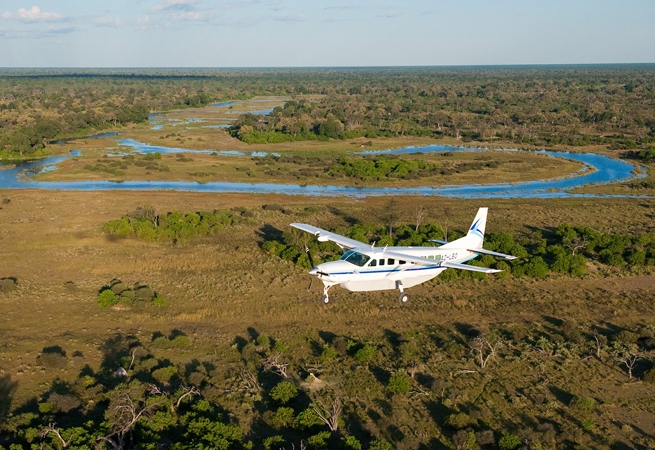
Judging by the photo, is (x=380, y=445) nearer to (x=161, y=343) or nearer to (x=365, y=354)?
(x=365, y=354)

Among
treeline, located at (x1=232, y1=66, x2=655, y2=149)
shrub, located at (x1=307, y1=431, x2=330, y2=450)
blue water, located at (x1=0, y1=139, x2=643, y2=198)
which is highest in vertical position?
treeline, located at (x1=232, y1=66, x2=655, y2=149)

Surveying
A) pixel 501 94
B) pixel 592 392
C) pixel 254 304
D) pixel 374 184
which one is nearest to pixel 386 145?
pixel 374 184

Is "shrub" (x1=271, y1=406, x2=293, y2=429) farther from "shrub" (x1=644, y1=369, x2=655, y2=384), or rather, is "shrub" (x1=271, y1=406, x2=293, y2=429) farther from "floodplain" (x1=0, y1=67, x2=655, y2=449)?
"shrub" (x1=644, y1=369, x2=655, y2=384)

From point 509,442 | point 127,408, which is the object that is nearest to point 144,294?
point 127,408

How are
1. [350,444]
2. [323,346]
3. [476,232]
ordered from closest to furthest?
[350,444]
[323,346]
[476,232]

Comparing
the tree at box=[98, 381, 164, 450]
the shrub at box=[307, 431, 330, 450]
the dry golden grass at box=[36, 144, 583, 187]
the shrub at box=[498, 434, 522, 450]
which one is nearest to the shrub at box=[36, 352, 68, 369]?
the tree at box=[98, 381, 164, 450]
